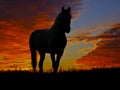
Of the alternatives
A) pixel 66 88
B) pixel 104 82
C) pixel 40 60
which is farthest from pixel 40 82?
pixel 40 60

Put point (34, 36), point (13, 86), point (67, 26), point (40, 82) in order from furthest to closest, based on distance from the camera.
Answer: point (34, 36), point (67, 26), point (40, 82), point (13, 86)

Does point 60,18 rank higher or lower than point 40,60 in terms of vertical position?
higher

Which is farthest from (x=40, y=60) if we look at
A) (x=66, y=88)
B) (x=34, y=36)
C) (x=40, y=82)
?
(x=66, y=88)

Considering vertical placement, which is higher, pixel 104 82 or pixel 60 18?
pixel 60 18

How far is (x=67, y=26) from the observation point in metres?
12.7

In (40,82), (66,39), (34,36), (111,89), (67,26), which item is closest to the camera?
(111,89)

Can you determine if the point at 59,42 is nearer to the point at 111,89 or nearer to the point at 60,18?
the point at 60,18

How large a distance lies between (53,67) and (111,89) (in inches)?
198

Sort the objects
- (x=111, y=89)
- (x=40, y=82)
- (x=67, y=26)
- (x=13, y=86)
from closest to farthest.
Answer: (x=111, y=89)
(x=13, y=86)
(x=40, y=82)
(x=67, y=26)

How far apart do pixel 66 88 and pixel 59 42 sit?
188 inches

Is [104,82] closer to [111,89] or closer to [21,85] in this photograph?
[111,89]

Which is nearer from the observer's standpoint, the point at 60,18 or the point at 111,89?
the point at 111,89

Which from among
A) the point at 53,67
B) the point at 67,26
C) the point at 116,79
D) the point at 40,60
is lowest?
the point at 40,60

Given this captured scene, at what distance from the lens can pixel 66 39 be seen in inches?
538
